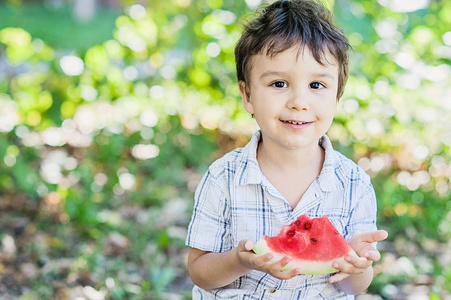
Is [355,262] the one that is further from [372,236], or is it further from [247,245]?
[247,245]

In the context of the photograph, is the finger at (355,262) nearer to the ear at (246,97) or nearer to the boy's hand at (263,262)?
the boy's hand at (263,262)

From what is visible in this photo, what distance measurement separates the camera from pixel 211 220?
83.0 inches

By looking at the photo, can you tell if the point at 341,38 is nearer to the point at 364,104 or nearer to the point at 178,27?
the point at 364,104

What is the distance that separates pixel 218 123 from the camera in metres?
5.26

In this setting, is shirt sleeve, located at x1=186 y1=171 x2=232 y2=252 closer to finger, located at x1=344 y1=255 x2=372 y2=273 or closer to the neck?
the neck

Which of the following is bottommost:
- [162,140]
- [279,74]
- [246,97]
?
[162,140]

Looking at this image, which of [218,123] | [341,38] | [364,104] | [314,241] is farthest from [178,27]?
[314,241]

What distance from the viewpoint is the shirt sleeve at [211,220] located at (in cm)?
210

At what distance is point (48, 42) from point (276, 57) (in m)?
3.07

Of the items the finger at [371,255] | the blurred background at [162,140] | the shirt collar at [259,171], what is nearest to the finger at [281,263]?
the finger at [371,255]

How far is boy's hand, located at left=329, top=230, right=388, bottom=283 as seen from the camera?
5.86 ft

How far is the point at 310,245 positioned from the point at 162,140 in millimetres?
3105

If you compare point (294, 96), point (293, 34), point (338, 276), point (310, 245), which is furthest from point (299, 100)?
point (338, 276)

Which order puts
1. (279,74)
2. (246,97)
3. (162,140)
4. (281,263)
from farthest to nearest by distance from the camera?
(162,140)
(246,97)
(279,74)
(281,263)
